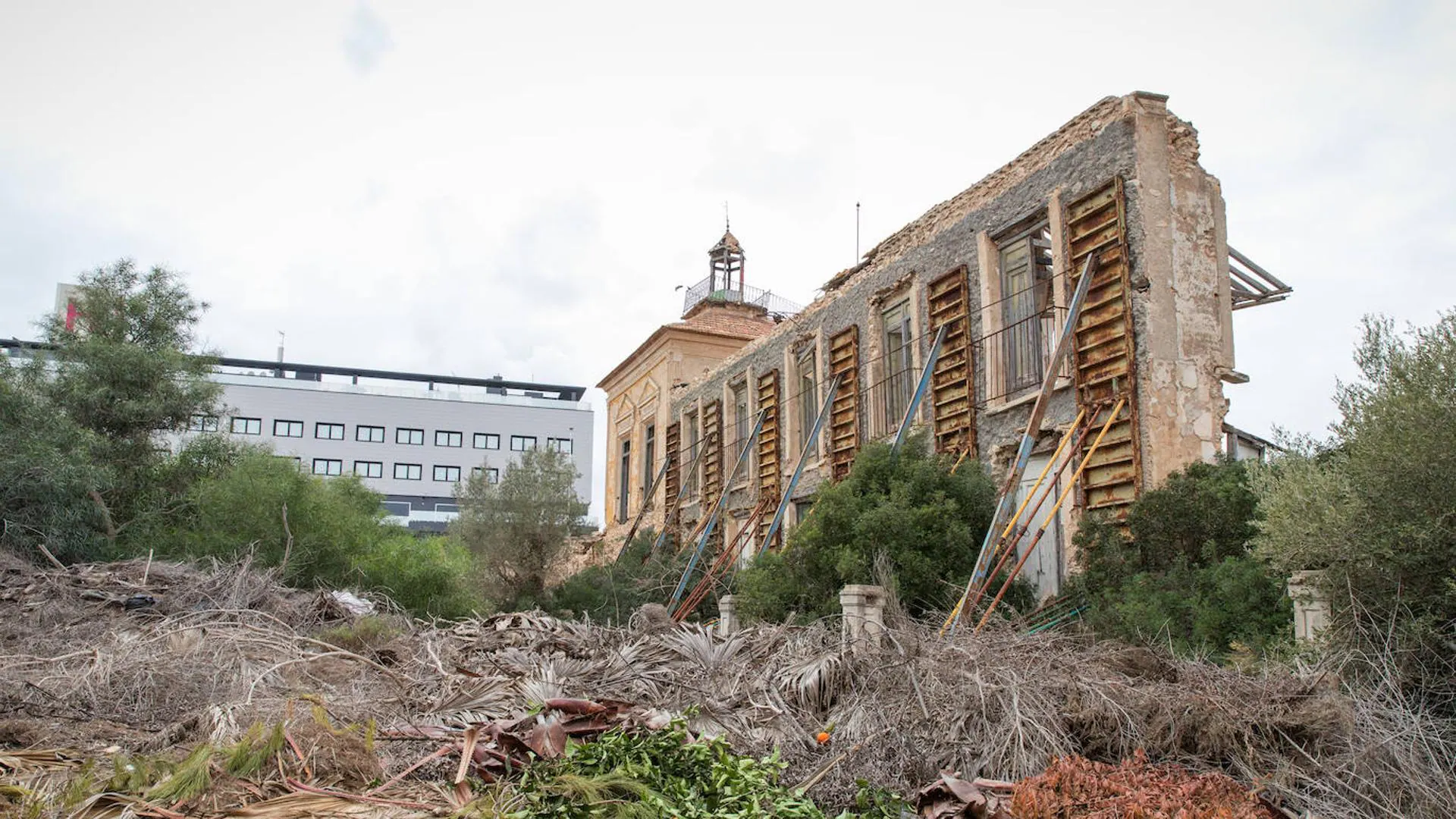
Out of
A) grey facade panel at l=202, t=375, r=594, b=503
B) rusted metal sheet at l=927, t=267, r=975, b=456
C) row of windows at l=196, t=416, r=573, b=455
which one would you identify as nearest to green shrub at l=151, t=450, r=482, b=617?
rusted metal sheet at l=927, t=267, r=975, b=456

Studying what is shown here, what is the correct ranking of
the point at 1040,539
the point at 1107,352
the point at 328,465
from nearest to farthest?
the point at 1107,352, the point at 1040,539, the point at 328,465

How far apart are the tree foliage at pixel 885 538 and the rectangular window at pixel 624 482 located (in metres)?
15.1

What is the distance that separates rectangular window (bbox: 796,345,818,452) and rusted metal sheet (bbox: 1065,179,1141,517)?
737cm

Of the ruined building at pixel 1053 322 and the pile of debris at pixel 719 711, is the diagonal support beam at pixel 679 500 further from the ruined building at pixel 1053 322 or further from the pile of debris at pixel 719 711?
the pile of debris at pixel 719 711

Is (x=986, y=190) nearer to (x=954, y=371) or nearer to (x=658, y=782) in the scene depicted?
(x=954, y=371)

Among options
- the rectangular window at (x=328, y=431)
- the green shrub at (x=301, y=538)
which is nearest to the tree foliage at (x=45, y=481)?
the green shrub at (x=301, y=538)

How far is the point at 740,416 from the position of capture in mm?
21938

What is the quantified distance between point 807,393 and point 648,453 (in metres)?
9.12

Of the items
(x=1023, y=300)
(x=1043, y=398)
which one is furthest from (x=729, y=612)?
(x=1023, y=300)

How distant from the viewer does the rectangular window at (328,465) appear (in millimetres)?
53344

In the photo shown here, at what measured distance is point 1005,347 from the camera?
43.2ft

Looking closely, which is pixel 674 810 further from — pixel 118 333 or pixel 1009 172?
pixel 118 333

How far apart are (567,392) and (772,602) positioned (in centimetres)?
4978

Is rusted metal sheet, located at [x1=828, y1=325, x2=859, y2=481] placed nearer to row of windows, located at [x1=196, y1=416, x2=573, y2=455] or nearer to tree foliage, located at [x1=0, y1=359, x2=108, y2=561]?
tree foliage, located at [x1=0, y1=359, x2=108, y2=561]
